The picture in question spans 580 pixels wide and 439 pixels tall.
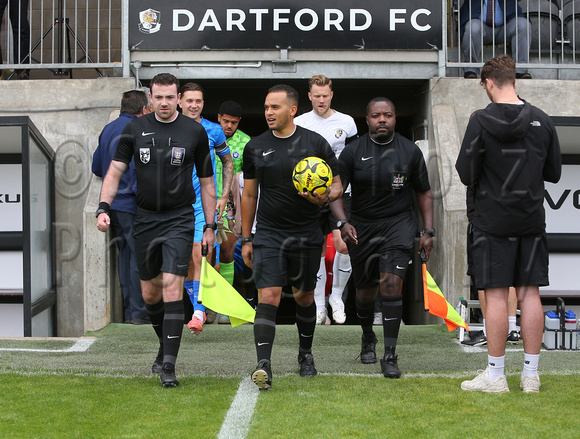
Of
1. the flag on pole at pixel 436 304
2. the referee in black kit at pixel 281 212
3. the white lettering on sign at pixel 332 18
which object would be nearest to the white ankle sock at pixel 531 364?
the flag on pole at pixel 436 304

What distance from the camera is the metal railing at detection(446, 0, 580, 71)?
10523 millimetres

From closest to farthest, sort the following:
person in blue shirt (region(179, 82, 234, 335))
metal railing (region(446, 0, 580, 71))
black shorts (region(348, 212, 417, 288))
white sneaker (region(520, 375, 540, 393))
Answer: white sneaker (region(520, 375, 540, 393))
black shorts (region(348, 212, 417, 288))
person in blue shirt (region(179, 82, 234, 335))
metal railing (region(446, 0, 580, 71))

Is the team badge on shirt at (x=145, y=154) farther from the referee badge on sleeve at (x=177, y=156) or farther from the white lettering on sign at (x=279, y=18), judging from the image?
the white lettering on sign at (x=279, y=18)

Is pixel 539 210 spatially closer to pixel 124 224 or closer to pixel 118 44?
pixel 124 224

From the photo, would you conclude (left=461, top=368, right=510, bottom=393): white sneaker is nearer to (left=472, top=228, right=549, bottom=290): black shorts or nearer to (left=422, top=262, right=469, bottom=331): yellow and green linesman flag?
(left=472, top=228, right=549, bottom=290): black shorts

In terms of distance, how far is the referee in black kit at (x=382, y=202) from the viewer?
641 centimetres

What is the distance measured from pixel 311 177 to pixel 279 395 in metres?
1.50

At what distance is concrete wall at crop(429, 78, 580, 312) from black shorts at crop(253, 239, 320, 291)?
10.7ft

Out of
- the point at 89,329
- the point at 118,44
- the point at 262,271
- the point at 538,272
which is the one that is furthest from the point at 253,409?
the point at 118,44

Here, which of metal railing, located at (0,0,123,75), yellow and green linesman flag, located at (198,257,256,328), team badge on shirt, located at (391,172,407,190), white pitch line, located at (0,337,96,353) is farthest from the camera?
metal railing, located at (0,0,123,75)

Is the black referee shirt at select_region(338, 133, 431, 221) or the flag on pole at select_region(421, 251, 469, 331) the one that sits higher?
the black referee shirt at select_region(338, 133, 431, 221)

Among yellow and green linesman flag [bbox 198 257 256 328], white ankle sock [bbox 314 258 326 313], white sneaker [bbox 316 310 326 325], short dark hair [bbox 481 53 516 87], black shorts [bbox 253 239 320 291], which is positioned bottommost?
white sneaker [bbox 316 310 326 325]

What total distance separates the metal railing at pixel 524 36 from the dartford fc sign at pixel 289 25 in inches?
20.1

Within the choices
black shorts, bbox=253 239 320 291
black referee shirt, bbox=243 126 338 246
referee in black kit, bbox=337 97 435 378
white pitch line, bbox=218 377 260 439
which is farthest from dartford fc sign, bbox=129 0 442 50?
white pitch line, bbox=218 377 260 439
